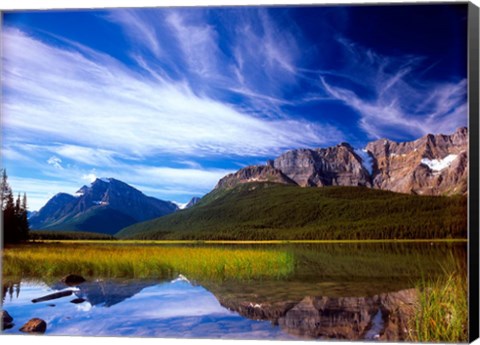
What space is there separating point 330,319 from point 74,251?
425cm

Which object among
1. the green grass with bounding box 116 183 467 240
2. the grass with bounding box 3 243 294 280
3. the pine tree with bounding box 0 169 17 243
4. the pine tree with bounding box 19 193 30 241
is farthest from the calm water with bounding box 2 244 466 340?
the green grass with bounding box 116 183 467 240

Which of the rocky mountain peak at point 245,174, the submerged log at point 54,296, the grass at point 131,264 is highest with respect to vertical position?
the rocky mountain peak at point 245,174

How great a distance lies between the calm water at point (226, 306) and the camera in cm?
548

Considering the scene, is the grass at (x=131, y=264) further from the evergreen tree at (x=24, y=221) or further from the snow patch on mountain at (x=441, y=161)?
the snow patch on mountain at (x=441, y=161)

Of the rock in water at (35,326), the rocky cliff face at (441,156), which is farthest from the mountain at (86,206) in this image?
the rocky cliff face at (441,156)

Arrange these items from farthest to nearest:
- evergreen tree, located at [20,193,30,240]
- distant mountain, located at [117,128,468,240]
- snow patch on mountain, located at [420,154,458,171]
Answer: distant mountain, located at [117,128,468,240] < snow patch on mountain, located at [420,154,458,171] < evergreen tree, located at [20,193,30,240]

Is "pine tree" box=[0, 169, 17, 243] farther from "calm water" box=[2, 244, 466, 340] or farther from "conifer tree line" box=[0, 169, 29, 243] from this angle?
"calm water" box=[2, 244, 466, 340]

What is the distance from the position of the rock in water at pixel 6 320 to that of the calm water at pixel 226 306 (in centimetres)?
6

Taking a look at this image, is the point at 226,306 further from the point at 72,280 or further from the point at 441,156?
the point at 441,156

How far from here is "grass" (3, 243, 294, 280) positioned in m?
7.07

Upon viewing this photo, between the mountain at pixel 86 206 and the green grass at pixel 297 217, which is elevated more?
the green grass at pixel 297 217

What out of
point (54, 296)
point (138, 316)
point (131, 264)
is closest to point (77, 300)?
point (54, 296)

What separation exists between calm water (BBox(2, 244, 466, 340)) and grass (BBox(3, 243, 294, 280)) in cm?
25

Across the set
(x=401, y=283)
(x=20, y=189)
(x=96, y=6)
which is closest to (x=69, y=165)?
(x=20, y=189)
